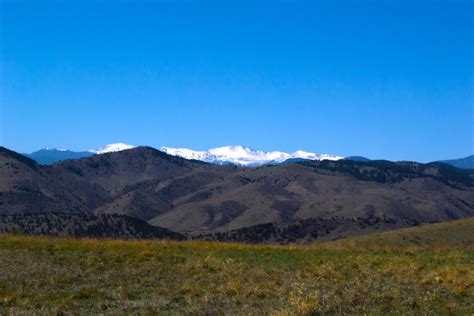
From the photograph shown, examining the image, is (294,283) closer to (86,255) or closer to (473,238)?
(86,255)

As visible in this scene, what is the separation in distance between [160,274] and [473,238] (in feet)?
152

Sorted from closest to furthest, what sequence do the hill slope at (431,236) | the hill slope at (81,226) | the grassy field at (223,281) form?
1. the grassy field at (223,281)
2. the hill slope at (431,236)
3. the hill slope at (81,226)

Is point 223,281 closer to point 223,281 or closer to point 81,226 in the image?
point 223,281

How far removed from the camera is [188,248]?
35938mm

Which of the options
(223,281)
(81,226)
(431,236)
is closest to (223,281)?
(223,281)

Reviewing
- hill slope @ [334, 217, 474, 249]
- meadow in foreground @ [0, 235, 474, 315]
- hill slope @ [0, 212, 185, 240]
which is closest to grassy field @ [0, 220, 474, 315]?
meadow in foreground @ [0, 235, 474, 315]

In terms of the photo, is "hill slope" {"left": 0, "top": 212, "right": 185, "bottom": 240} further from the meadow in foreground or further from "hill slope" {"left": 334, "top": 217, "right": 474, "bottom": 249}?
the meadow in foreground

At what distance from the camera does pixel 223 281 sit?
21906 mm

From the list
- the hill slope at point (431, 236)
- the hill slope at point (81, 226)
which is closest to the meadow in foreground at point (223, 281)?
the hill slope at point (431, 236)

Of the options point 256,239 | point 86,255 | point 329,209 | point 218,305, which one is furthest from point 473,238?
point 329,209

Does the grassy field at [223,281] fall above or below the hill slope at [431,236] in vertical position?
above

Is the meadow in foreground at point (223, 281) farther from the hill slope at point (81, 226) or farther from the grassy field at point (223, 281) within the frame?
the hill slope at point (81, 226)

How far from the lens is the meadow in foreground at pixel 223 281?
16453 mm

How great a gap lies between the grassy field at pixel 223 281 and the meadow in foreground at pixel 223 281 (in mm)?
36
